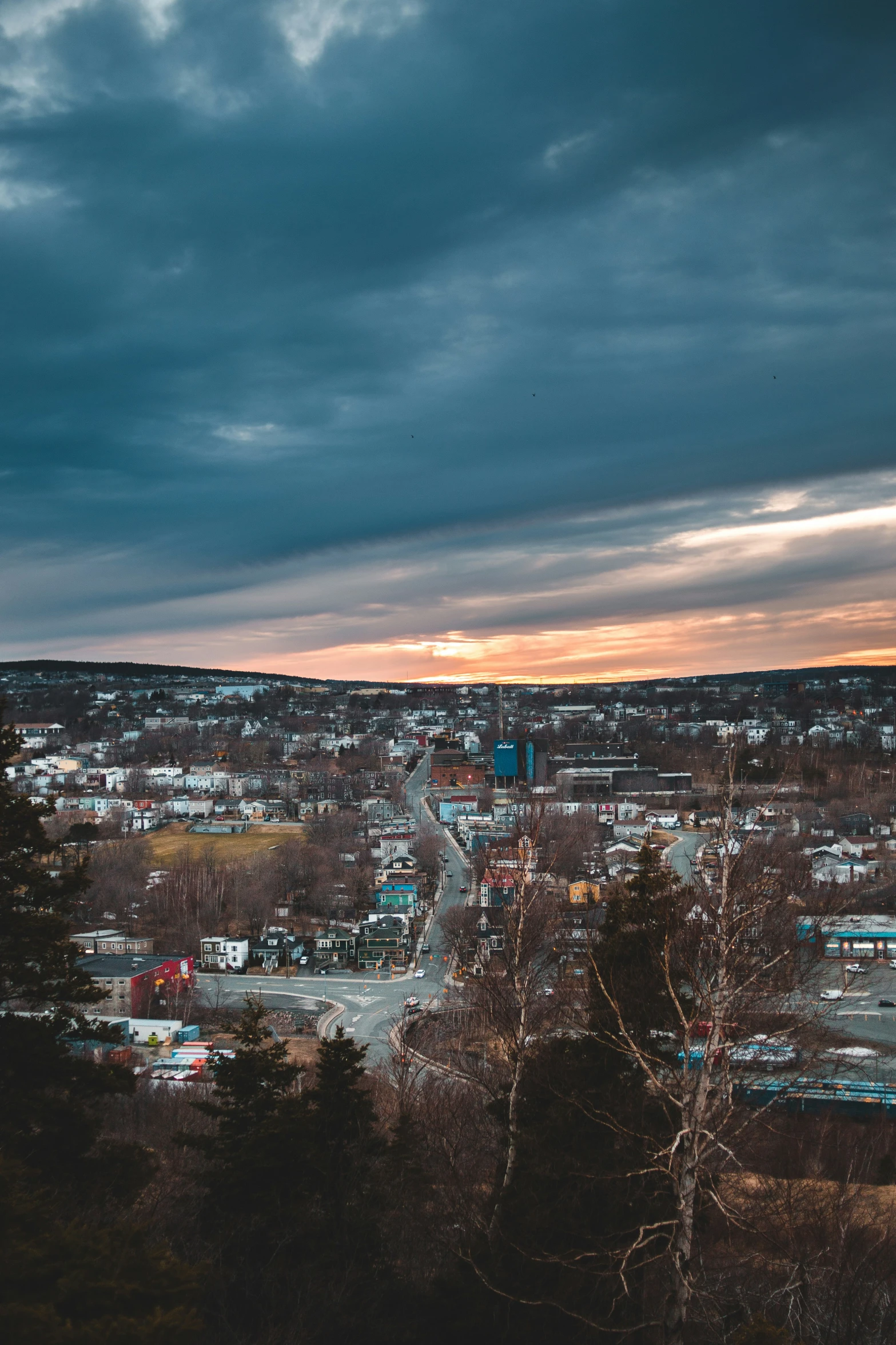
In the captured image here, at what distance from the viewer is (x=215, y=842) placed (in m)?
26.1

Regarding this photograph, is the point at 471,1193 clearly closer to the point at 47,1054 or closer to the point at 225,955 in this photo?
the point at 47,1054

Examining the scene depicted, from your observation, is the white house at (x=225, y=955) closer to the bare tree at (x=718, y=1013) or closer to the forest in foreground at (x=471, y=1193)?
the forest in foreground at (x=471, y=1193)

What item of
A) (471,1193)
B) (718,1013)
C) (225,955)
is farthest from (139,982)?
(718,1013)

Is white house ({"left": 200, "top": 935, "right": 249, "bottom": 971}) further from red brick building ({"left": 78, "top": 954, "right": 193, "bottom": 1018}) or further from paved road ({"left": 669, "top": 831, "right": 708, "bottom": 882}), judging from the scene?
paved road ({"left": 669, "top": 831, "right": 708, "bottom": 882})

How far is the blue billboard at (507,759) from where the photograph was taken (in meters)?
35.4

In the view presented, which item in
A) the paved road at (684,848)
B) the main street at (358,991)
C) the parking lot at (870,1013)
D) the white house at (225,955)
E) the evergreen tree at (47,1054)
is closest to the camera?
the evergreen tree at (47,1054)

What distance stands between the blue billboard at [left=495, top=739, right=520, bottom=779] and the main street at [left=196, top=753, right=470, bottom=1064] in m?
18.3

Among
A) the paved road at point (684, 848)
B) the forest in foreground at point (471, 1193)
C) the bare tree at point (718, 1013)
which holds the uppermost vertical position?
the bare tree at point (718, 1013)

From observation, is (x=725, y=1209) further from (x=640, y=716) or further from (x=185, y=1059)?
(x=640, y=716)

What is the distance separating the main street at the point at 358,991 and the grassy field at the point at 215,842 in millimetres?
8052

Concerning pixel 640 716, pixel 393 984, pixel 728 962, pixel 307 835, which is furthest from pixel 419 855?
pixel 640 716

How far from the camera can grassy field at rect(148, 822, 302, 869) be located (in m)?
23.7

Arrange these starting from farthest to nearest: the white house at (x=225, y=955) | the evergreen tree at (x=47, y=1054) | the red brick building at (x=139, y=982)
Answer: the white house at (x=225, y=955) → the red brick building at (x=139, y=982) → the evergreen tree at (x=47, y=1054)

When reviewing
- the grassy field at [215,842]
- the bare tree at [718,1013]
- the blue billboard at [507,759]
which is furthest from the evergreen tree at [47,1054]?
the blue billboard at [507,759]
